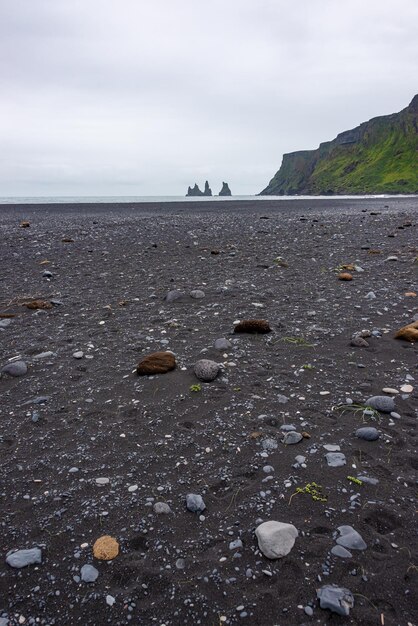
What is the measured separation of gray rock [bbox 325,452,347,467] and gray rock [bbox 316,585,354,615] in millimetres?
1280

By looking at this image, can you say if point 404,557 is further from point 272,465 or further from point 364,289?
point 364,289

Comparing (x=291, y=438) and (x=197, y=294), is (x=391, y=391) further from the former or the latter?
(x=197, y=294)

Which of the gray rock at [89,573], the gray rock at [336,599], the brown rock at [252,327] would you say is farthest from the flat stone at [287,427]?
the brown rock at [252,327]

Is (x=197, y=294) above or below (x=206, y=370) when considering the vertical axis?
above

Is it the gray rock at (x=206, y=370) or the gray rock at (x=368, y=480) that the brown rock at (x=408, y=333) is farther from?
the gray rock at (x=368, y=480)

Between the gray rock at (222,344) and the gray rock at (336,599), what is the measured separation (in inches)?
158

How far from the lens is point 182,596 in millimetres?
2551

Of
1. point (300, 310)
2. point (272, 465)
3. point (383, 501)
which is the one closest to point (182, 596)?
point (272, 465)

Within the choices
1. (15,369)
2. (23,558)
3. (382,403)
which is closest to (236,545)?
(23,558)

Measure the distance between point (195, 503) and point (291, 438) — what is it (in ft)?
4.30

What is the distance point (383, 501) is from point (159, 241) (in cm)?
1508

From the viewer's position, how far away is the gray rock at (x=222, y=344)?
6.33m

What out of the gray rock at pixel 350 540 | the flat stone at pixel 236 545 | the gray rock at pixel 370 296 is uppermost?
the gray rock at pixel 370 296

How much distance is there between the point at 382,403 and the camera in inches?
180
